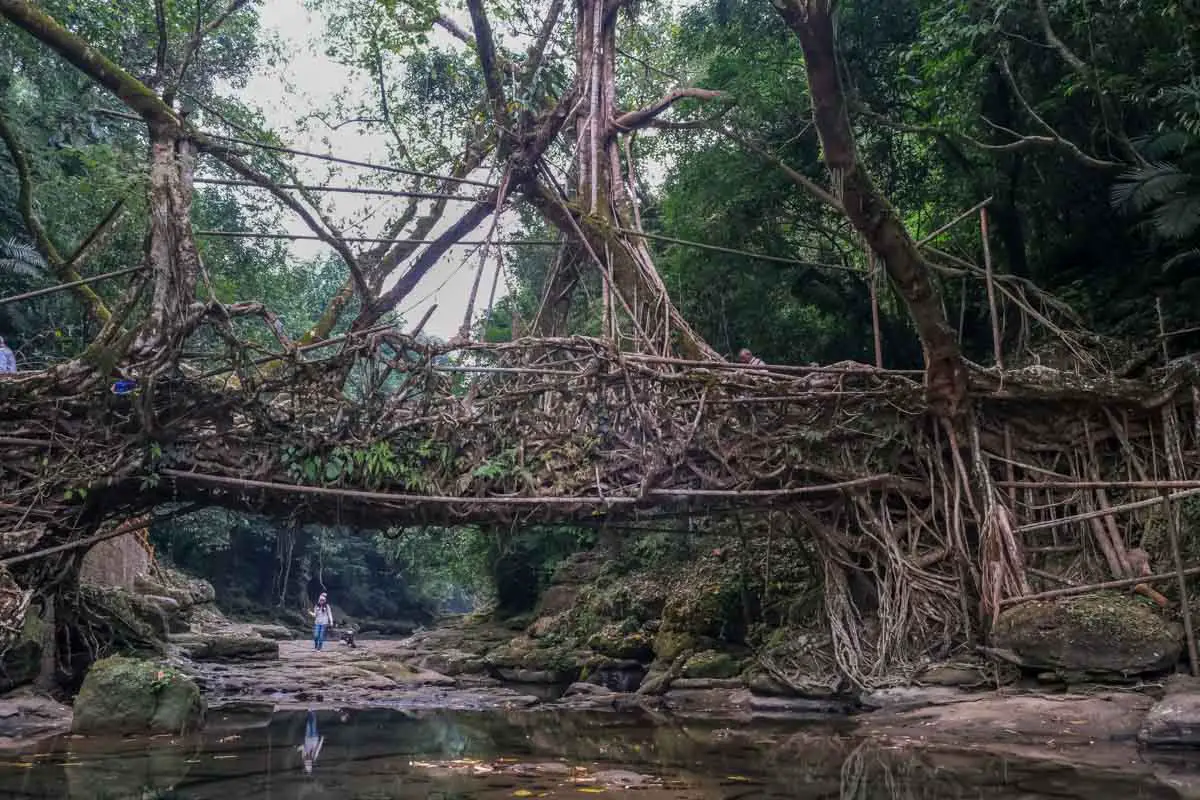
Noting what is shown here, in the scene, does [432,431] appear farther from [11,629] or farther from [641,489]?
[11,629]

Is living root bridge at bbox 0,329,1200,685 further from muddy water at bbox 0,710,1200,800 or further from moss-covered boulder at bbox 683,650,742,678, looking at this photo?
moss-covered boulder at bbox 683,650,742,678

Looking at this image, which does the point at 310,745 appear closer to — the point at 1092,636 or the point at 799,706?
the point at 799,706

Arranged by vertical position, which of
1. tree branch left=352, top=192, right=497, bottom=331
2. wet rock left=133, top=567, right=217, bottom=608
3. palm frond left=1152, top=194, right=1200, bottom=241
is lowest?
wet rock left=133, top=567, right=217, bottom=608

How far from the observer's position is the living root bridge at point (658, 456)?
799 cm

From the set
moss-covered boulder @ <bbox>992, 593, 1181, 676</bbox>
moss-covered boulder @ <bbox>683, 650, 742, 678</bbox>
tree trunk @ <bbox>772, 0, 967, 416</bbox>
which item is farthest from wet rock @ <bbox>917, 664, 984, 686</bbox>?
moss-covered boulder @ <bbox>683, 650, 742, 678</bbox>

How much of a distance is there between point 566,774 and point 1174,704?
3.86 meters

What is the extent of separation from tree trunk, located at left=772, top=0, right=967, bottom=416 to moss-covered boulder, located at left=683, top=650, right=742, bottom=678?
14.7 feet

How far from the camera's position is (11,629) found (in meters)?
7.56

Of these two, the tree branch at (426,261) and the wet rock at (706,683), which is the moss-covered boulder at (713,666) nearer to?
the wet rock at (706,683)

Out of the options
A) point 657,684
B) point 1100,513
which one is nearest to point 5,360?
point 657,684

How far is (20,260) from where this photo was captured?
547 inches

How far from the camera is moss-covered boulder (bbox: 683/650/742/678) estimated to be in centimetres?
1126

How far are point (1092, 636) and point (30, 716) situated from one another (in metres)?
8.54

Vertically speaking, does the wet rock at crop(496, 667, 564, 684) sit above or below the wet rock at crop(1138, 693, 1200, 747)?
below
